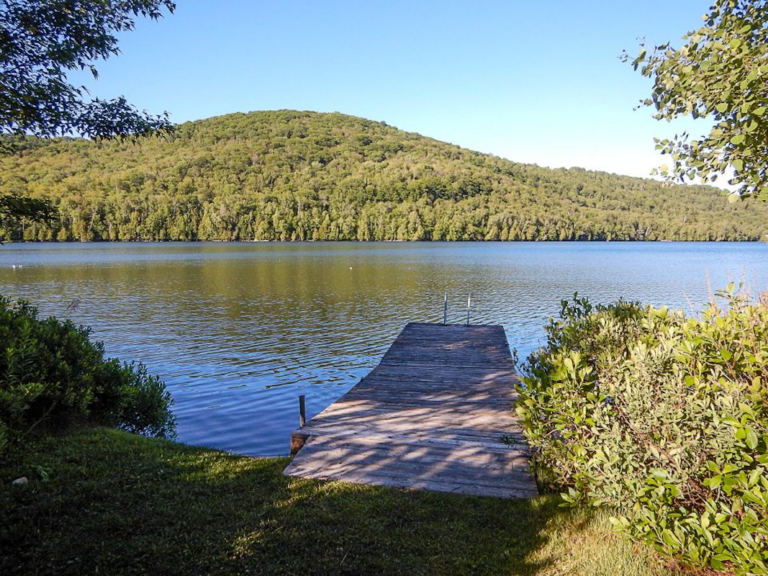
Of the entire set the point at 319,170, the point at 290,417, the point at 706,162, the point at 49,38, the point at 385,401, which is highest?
the point at 319,170

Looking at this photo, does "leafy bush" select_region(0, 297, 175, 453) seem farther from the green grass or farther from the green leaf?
the green leaf

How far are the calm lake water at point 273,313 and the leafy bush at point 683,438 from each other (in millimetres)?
2583

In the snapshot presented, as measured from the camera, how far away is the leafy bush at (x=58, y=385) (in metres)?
6.73

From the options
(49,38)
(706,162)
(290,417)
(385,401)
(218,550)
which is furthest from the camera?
(290,417)

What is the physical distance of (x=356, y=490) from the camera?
607 centimetres

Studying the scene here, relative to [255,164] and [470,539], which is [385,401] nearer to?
[470,539]

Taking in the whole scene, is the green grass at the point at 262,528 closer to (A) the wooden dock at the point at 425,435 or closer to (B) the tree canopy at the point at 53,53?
(A) the wooden dock at the point at 425,435

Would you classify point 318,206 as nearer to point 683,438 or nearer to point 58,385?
point 58,385

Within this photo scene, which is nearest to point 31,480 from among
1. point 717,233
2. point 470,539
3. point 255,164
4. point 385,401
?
point 470,539

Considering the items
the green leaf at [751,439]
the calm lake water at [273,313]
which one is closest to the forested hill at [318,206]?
the calm lake water at [273,313]

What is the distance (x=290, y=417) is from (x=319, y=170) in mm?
190423

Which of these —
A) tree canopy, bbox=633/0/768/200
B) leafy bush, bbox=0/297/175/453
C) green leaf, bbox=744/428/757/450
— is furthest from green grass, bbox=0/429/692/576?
tree canopy, bbox=633/0/768/200

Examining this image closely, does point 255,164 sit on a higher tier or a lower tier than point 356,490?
higher

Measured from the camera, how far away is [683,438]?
12.4 ft
